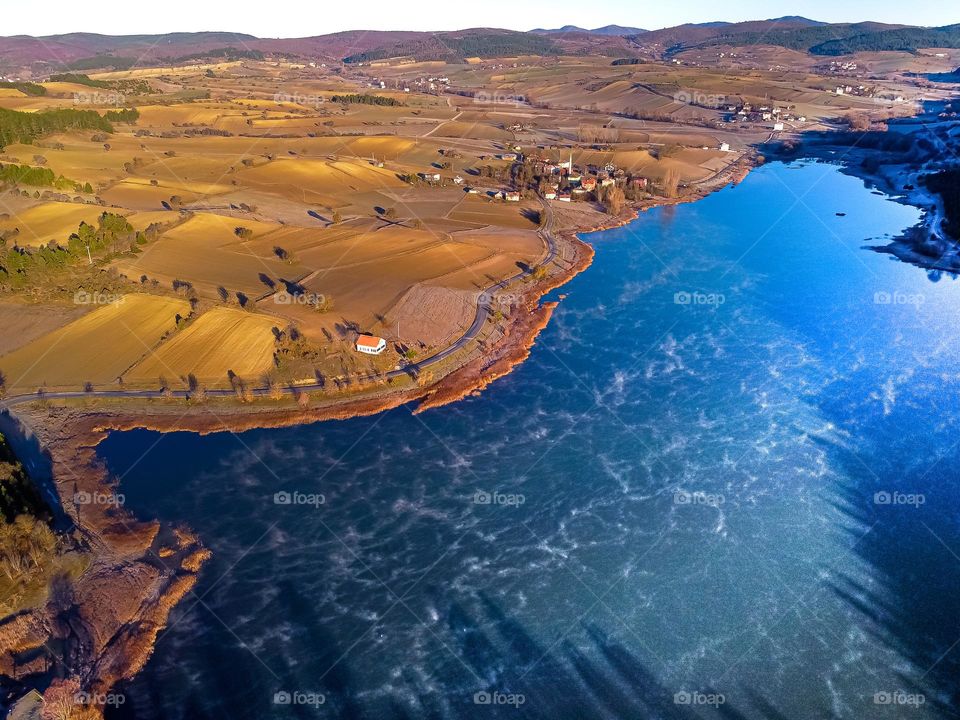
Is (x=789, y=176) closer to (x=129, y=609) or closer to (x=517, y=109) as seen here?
(x=517, y=109)

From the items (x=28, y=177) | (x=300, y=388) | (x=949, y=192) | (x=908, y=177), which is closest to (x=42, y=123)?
(x=28, y=177)

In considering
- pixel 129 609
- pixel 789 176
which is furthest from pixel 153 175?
pixel 789 176

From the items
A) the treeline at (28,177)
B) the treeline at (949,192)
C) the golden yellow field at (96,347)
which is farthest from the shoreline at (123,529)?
the treeline at (949,192)

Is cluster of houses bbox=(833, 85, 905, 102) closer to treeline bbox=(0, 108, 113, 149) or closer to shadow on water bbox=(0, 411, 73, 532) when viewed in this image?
treeline bbox=(0, 108, 113, 149)

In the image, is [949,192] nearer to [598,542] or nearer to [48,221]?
[598,542]

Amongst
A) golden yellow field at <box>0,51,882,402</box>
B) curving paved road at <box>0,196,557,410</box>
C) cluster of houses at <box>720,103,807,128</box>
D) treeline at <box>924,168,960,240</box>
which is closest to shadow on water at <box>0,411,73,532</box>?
curving paved road at <box>0,196,557,410</box>

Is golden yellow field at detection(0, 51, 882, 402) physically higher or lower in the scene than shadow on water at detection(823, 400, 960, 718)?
higher
